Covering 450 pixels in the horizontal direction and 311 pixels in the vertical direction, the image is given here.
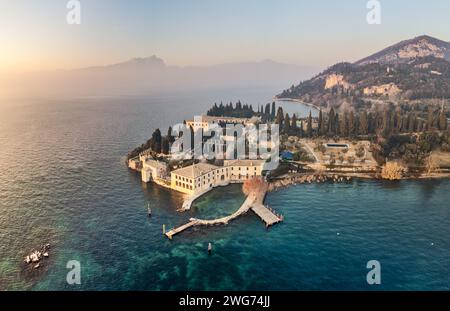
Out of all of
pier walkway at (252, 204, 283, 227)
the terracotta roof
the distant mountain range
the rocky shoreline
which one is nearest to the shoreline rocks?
the rocky shoreline

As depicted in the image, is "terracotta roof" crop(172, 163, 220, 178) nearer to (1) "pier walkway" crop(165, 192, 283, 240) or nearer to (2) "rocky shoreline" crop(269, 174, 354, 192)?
(1) "pier walkway" crop(165, 192, 283, 240)

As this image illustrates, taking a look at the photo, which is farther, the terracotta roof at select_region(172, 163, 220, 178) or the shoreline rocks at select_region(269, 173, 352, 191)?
the shoreline rocks at select_region(269, 173, 352, 191)

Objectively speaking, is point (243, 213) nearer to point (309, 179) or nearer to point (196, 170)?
point (196, 170)

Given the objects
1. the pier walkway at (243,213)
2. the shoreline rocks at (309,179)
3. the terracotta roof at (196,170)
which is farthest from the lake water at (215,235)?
the terracotta roof at (196,170)

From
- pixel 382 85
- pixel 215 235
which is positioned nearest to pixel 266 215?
pixel 215 235

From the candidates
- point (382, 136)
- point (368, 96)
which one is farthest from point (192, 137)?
point (368, 96)

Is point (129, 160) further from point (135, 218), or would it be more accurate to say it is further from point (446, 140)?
point (446, 140)

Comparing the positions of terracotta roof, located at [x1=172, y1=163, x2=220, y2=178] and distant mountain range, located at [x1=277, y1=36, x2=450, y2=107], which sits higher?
distant mountain range, located at [x1=277, y1=36, x2=450, y2=107]
